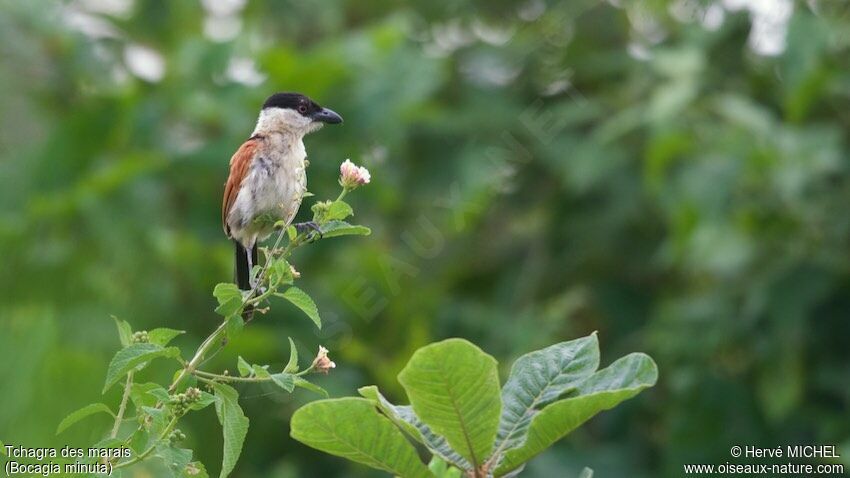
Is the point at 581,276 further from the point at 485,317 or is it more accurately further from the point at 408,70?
the point at 408,70

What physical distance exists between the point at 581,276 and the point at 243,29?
2.39 metres

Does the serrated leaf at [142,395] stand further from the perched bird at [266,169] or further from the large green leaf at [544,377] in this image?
the perched bird at [266,169]

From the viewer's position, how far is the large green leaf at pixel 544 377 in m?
1.96

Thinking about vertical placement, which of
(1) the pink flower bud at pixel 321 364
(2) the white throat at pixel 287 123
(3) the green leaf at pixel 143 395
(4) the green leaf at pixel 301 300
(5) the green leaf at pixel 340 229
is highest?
(2) the white throat at pixel 287 123

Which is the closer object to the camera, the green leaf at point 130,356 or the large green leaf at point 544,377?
the green leaf at point 130,356

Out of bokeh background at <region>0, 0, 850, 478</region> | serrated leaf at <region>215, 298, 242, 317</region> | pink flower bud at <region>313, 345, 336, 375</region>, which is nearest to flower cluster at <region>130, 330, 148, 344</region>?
serrated leaf at <region>215, 298, 242, 317</region>

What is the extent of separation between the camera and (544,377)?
6.50 ft

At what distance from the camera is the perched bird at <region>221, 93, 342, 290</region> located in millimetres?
2838

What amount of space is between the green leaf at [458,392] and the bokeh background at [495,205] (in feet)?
10.3

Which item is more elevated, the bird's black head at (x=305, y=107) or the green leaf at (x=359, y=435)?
the bird's black head at (x=305, y=107)

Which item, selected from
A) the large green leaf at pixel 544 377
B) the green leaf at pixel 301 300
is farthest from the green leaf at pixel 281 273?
the large green leaf at pixel 544 377

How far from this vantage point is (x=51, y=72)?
6.59 meters

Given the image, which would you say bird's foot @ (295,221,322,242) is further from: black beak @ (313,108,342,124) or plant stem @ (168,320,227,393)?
black beak @ (313,108,342,124)

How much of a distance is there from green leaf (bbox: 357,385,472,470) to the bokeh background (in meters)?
A: 3.01
